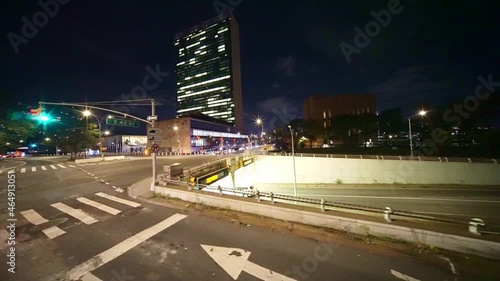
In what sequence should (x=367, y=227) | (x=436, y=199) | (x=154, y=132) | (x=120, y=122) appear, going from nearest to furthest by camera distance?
(x=367, y=227) < (x=154, y=132) < (x=120, y=122) < (x=436, y=199)

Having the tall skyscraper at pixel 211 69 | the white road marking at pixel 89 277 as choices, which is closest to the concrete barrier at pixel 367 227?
the white road marking at pixel 89 277

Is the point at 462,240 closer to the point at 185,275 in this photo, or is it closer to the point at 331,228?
the point at 331,228

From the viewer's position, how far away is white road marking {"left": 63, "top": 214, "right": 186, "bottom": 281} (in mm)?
5375

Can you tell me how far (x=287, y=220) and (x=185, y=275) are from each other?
4.27m

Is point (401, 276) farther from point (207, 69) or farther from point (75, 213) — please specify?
point (207, 69)

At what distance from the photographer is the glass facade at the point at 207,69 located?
13962 cm

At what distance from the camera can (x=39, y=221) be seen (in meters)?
9.23

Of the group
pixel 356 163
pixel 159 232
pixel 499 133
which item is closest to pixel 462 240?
pixel 159 232

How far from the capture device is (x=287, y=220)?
8258mm

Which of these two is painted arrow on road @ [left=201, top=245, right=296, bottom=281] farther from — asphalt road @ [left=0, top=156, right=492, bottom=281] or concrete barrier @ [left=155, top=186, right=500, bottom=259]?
concrete barrier @ [left=155, top=186, right=500, bottom=259]

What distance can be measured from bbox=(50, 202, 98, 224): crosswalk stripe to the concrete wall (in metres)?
34.9

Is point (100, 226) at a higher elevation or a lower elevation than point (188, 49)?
lower

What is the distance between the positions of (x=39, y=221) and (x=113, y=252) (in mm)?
5695

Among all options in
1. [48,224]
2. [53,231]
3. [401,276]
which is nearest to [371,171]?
[401,276]
